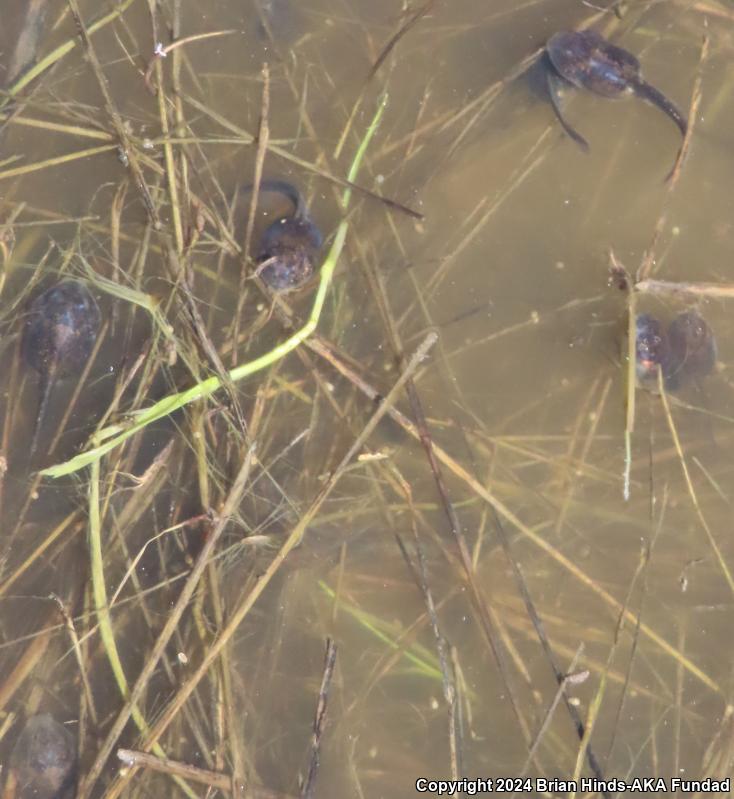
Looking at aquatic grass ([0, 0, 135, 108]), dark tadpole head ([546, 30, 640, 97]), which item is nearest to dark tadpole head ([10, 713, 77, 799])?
aquatic grass ([0, 0, 135, 108])

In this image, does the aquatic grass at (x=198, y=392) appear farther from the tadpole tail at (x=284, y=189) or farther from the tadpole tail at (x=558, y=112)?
A: the tadpole tail at (x=558, y=112)

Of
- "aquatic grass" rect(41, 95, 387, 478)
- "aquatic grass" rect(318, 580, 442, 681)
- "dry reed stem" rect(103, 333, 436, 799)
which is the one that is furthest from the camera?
"aquatic grass" rect(318, 580, 442, 681)

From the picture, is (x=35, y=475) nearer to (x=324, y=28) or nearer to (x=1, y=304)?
(x=1, y=304)

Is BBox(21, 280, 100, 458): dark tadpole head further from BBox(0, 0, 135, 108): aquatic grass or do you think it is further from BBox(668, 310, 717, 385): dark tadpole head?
BBox(668, 310, 717, 385): dark tadpole head

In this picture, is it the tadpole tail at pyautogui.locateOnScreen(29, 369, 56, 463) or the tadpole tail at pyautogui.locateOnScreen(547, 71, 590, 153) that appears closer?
the tadpole tail at pyautogui.locateOnScreen(29, 369, 56, 463)

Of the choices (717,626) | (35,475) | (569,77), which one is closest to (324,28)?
(569,77)

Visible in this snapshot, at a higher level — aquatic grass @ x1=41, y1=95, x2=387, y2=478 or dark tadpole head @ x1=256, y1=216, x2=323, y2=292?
dark tadpole head @ x1=256, y1=216, x2=323, y2=292

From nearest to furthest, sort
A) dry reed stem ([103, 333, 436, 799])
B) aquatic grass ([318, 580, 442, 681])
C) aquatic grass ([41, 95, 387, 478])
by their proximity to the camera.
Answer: aquatic grass ([41, 95, 387, 478]) < dry reed stem ([103, 333, 436, 799]) < aquatic grass ([318, 580, 442, 681])

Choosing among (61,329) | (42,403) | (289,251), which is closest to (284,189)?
(289,251)

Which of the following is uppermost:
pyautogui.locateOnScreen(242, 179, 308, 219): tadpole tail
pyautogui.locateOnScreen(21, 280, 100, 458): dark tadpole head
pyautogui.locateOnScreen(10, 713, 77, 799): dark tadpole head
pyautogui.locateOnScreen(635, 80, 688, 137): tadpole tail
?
pyautogui.locateOnScreen(635, 80, 688, 137): tadpole tail
